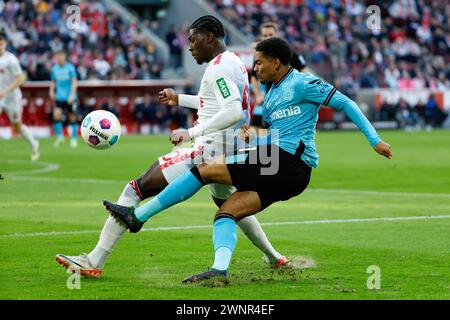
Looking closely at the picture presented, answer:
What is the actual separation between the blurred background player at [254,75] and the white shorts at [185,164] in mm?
6049

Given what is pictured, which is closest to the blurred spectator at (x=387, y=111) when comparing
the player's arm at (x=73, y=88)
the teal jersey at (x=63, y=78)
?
the teal jersey at (x=63, y=78)

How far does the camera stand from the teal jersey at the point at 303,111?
8352 millimetres

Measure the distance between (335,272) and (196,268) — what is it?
121 cm

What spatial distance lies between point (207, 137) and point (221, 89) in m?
0.51

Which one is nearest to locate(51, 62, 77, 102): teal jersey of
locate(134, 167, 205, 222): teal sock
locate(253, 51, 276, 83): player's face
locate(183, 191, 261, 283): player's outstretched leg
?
locate(253, 51, 276, 83): player's face

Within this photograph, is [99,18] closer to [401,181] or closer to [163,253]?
[401,181]

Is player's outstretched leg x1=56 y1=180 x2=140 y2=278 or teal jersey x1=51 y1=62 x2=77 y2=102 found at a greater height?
teal jersey x1=51 y1=62 x2=77 y2=102

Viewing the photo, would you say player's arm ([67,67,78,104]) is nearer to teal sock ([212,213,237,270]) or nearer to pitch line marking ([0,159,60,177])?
pitch line marking ([0,159,60,177])

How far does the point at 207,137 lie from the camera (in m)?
8.88

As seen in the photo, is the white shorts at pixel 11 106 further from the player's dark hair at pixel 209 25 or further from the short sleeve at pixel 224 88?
the short sleeve at pixel 224 88

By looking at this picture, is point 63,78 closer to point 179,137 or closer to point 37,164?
point 37,164

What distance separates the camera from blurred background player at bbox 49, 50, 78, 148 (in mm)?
29688
